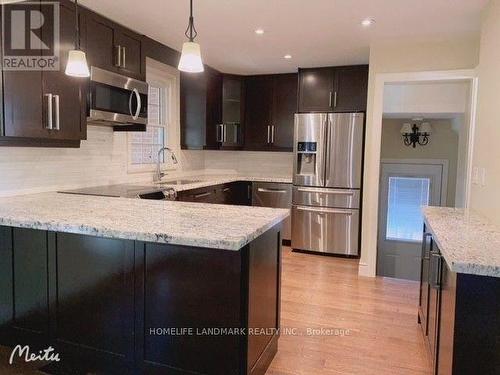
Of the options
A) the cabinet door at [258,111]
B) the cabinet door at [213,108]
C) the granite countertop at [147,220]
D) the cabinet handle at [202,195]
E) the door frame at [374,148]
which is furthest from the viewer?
the cabinet door at [258,111]

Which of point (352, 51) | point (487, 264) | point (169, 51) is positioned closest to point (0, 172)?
point (169, 51)

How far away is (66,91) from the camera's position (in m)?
2.75

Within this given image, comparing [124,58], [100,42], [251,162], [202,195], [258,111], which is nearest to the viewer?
[100,42]

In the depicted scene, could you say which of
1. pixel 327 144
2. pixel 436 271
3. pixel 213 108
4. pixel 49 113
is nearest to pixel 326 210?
pixel 327 144

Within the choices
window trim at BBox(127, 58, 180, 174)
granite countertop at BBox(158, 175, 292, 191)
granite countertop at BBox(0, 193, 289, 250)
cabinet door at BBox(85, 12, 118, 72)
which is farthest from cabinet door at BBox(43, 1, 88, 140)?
window trim at BBox(127, 58, 180, 174)

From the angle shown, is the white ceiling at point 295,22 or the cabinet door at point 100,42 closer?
the white ceiling at point 295,22

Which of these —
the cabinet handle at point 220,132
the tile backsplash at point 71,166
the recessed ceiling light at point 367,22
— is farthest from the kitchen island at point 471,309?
the cabinet handle at point 220,132

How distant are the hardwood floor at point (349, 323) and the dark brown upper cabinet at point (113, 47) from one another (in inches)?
99.5

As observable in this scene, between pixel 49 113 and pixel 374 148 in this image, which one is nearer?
pixel 49 113

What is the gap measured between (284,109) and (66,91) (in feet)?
10.2

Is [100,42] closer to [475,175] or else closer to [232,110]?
[232,110]

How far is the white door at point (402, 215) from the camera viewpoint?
588 centimetres

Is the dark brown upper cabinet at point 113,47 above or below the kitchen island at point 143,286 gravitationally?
above

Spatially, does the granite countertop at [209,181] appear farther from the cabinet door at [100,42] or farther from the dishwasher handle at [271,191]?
the cabinet door at [100,42]
